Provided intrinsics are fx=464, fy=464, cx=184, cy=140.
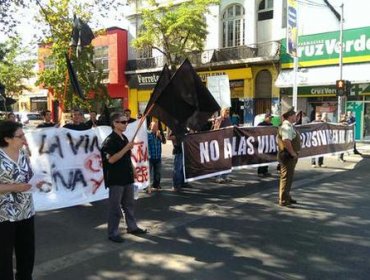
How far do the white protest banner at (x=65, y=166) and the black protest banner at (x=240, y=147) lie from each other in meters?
1.97

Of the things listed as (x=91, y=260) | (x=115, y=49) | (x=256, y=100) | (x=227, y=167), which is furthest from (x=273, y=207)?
(x=115, y=49)

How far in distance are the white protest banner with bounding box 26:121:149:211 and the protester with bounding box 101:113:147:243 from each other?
1.66 m

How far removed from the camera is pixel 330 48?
2483 cm

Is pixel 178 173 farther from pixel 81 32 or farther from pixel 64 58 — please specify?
pixel 64 58

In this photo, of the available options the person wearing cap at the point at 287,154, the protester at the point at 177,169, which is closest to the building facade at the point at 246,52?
the protester at the point at 177,169

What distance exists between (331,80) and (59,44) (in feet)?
45.9

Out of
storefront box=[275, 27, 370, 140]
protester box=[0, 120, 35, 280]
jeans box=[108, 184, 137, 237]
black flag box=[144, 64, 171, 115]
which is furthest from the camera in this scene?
storefront box=[275, 27, 370, 140]

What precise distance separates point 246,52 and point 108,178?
23708 millimetres

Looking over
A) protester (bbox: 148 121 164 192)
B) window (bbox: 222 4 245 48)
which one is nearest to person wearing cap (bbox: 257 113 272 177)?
protester (bbox: 148 121 164 192)

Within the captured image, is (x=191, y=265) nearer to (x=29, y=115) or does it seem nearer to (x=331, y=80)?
(x=331, y=80)

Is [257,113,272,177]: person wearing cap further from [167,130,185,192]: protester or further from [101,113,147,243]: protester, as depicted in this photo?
[101,113,147,243]: protester

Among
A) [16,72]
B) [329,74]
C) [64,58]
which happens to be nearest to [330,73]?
[329,74]

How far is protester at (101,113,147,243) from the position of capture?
19.5 feet

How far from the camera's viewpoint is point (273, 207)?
8.14 meters
